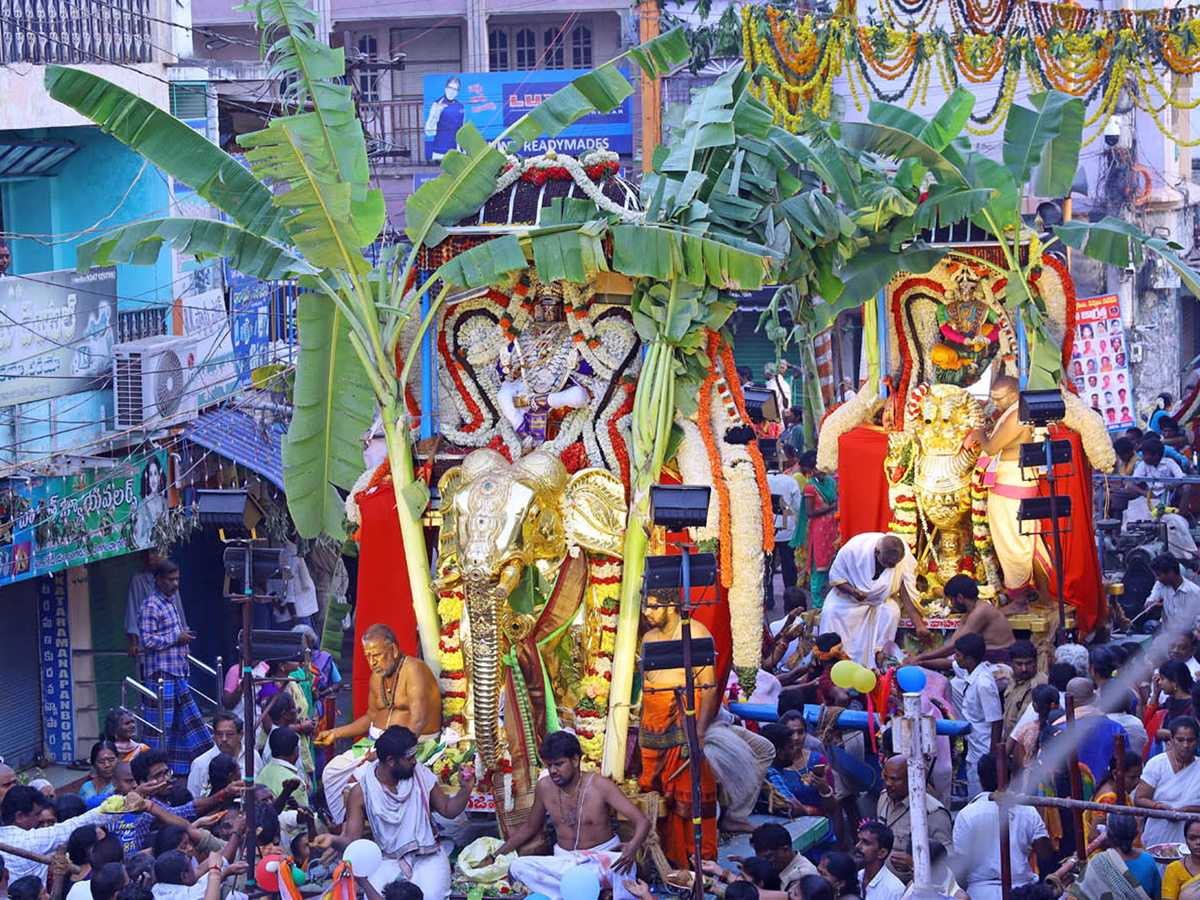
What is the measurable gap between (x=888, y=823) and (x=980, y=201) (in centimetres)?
453

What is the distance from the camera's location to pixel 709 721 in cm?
1018

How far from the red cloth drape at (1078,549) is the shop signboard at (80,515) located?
645cm

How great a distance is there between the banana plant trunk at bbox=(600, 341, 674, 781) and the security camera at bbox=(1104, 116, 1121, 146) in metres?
17.1

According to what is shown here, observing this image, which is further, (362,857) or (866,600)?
(866,600)

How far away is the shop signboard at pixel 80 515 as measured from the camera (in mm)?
12648

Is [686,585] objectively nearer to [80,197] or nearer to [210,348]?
[210,348]

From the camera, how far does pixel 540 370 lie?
10.5 meters

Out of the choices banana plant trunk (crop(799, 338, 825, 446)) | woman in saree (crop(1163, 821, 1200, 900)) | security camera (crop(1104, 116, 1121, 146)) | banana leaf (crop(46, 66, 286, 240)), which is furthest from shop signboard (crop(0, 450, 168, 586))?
security camera (crop(1104, 116, 1121, 146))

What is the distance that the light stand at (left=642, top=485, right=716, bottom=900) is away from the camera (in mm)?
8852

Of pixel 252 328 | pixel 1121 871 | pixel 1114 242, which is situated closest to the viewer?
pixel 1121 871

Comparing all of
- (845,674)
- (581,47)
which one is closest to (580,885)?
(845,674)

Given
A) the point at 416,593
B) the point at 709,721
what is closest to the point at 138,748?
the point at 416,593

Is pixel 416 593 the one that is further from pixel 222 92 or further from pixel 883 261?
pixel 222 92

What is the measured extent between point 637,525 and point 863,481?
4.47 meters
